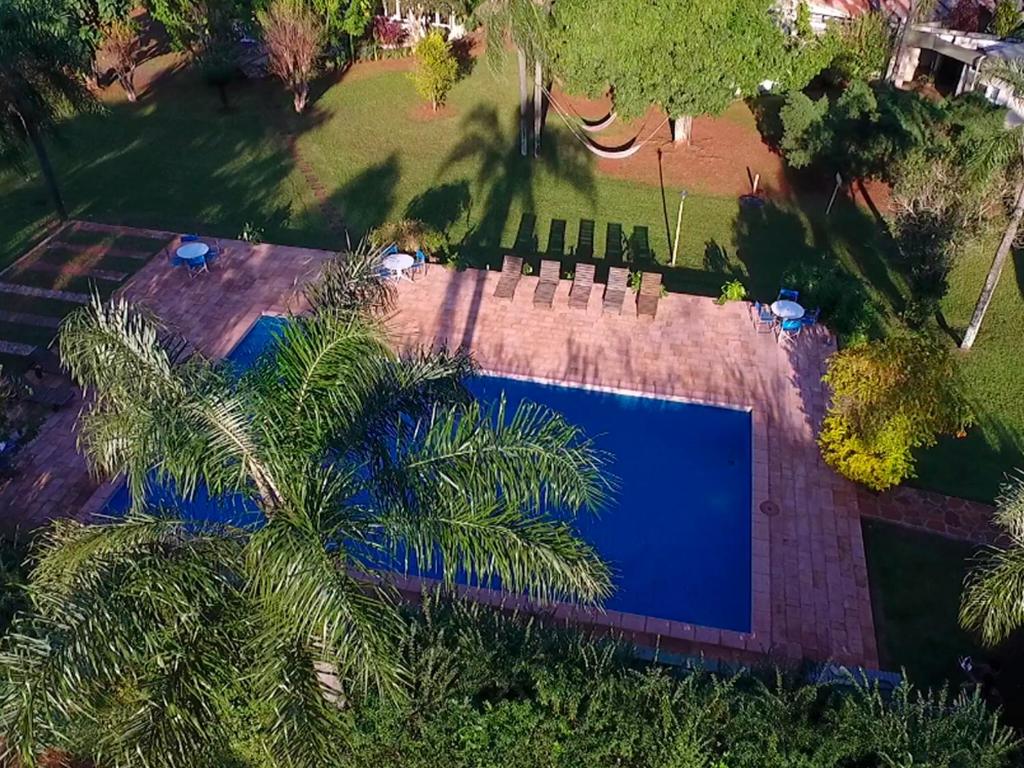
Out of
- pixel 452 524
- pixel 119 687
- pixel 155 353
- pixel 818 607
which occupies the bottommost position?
pixel 818 607

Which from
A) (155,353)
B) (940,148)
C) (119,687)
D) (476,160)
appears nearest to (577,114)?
(476,160)

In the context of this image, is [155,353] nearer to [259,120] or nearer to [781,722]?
[781,722]

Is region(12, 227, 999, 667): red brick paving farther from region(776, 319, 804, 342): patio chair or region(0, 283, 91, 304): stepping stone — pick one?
region(0, 283, 91, 304): stepping stone

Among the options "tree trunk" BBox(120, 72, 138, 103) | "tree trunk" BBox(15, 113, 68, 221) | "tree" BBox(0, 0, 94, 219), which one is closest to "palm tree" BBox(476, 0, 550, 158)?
"tree" BBox(0, 0, 94, 219)

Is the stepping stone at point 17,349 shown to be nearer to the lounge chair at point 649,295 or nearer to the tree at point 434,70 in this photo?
the lounge chair at point 649,295

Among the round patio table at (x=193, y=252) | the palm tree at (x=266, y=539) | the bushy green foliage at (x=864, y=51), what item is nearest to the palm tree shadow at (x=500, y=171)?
the round patio table at (x=193, y=252)

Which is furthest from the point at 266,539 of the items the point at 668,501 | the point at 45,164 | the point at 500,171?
the point at 500,171
